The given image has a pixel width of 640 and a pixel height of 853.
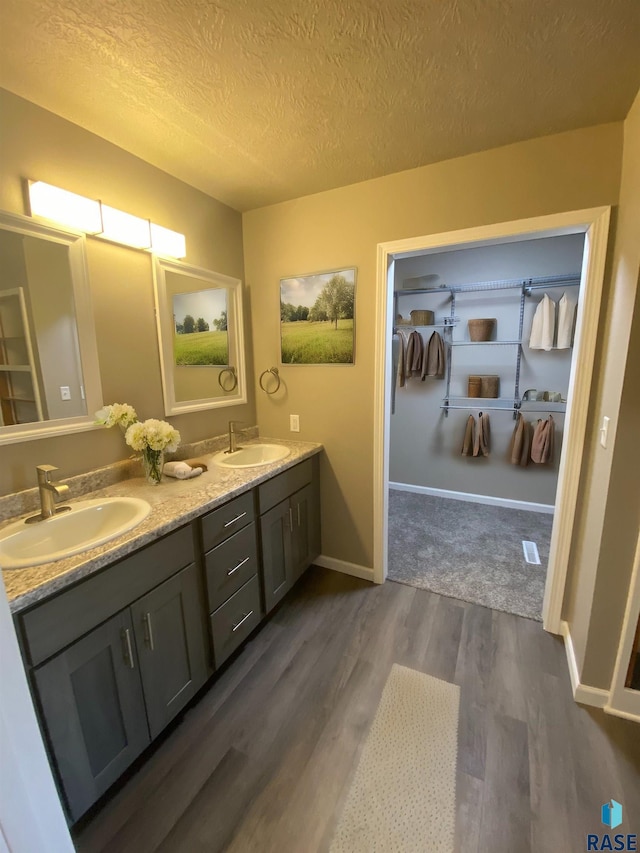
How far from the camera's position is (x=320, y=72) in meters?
1.20

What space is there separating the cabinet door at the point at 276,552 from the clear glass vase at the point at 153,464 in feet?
1.78

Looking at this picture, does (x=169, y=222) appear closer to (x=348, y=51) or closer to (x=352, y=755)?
(x=348, y=51)

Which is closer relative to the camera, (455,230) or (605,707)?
(605,707)

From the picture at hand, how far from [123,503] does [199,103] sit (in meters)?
1.58

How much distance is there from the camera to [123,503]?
56.1 inches

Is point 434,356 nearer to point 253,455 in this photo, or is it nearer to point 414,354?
point 414,354

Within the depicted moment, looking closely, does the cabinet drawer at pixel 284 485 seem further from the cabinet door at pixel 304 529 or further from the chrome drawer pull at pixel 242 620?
the chrome drawer pull at pixel 242 620

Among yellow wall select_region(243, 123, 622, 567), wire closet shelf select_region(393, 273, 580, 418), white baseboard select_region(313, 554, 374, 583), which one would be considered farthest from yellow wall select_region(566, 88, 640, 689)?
wire closet shelf select_region(393, 273, 580, 418)

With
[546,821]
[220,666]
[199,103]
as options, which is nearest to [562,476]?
[546,821]

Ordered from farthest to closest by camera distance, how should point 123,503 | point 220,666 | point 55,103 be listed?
point 220,666 < point 123,503 < point 55,103

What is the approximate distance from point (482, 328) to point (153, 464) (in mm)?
2950

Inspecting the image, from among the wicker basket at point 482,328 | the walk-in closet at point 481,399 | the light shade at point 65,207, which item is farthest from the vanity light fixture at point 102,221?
the wicker basket at point 482,328

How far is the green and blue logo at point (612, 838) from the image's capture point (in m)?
1.06

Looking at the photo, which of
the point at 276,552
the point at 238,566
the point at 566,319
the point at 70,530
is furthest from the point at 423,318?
the point at 70,530
